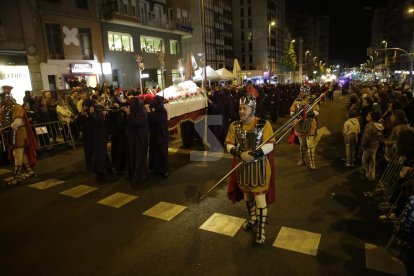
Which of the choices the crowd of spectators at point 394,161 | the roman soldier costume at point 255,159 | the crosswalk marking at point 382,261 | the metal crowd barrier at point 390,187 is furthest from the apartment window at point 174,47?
the crosswalk marking at point 382,261

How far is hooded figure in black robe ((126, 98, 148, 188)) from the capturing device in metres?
6.84

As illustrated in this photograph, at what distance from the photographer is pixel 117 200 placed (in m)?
6.26

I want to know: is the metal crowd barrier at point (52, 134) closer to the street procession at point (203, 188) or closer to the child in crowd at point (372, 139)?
the street procession at point (203, 188)

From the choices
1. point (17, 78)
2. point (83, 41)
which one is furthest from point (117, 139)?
point (83, 41)

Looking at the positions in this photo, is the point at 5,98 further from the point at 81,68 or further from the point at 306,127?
the point at 81,68

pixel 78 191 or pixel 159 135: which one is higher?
pixel 159 135

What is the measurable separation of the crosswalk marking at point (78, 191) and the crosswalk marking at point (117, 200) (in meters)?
0.72

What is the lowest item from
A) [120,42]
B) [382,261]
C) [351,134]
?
[382,261]

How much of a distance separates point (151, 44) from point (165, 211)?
1067 inches

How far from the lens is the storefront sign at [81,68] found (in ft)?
70.3

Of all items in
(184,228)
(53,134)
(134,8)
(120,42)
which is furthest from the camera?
(134,8)

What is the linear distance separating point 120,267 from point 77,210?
2.33 metres

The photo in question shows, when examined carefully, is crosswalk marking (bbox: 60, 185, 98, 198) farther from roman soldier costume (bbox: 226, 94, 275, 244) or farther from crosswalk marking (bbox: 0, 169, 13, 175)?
roman soldier costume (bbox: 226, 94, 275, 244)

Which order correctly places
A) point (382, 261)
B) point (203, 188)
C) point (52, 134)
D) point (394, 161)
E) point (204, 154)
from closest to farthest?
point (382, 261), point (394, 161), point (203, 188), point (204, 154), point (52, 134)
